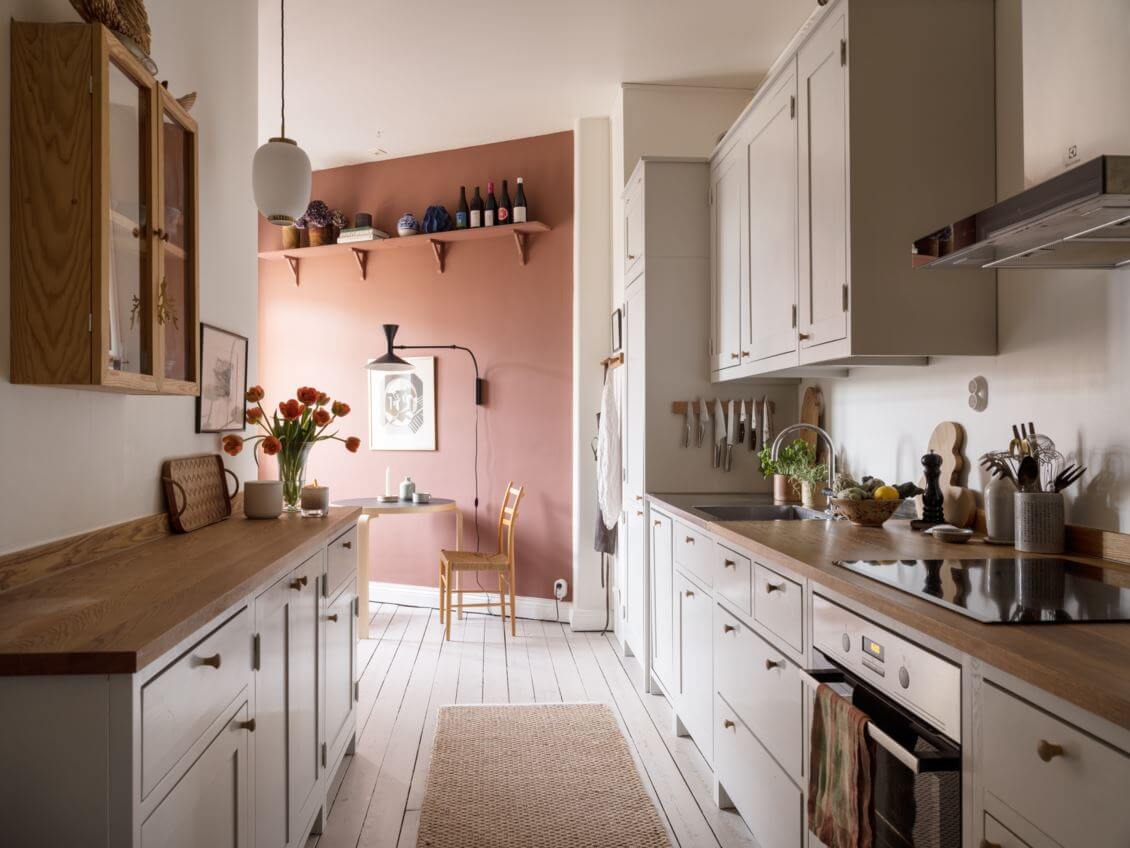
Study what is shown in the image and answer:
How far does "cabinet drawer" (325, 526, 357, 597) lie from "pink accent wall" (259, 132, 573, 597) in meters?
2.39

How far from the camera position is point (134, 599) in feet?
4.71

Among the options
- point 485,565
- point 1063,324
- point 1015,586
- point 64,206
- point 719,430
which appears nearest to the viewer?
point 1015,586

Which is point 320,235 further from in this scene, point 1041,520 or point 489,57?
point 1041,520

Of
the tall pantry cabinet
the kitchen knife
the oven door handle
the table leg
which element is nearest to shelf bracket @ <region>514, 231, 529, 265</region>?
the tall pantry cabinet

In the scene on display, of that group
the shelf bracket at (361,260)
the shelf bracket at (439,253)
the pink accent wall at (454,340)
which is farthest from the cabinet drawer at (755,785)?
the shelf bracket at (361,260)

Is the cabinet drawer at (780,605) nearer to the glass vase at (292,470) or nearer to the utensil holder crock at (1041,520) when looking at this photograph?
the utensil holder crock at (1041,520)

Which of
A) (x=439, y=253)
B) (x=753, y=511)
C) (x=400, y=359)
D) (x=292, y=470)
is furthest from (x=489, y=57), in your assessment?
(x=753, y=511)

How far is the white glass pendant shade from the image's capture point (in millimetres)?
2504

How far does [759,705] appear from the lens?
7.05 ft

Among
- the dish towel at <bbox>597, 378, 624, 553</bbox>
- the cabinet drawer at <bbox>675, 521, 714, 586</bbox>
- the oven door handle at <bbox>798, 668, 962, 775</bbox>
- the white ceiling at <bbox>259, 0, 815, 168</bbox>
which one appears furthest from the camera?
the dish towel at <bbox>597, 378, 624, 553</bbox>

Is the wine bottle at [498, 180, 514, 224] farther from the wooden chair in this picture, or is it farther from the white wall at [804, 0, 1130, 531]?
the white wall at [804, 0, 1130, 531]

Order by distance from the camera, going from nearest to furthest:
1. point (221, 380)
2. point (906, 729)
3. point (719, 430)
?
point (906, 729)
point (221, 380)
point (719, 430)

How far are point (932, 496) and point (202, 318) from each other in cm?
238

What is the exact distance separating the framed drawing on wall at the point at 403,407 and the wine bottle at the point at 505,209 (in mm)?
1053
